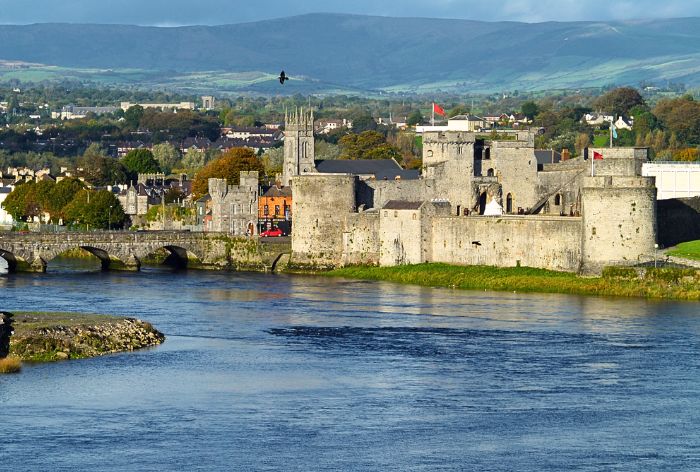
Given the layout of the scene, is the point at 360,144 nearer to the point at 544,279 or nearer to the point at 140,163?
the point at 140,163

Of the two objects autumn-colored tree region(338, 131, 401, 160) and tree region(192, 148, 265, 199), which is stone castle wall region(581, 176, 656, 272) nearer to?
tree region(192, 148, 265, 199)

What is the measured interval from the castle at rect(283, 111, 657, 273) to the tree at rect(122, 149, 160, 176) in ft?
132

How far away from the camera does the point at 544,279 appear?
59.4 meters

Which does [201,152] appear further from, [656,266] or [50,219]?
[656,266]

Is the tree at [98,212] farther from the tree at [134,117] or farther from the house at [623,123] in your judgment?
the tree at [134,117]

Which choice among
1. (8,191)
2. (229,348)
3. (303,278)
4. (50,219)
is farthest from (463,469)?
(8,191)

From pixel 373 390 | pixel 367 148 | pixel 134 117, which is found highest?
pixel 134 117

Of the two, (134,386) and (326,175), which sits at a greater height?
(326,175)

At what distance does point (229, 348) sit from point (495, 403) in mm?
9689

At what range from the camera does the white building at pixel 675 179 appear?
73175 millimetres

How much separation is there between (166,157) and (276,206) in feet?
184

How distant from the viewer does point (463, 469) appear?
106 feet

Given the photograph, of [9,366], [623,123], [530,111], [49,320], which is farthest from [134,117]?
[9,366]

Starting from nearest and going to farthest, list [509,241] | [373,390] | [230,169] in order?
[373,390] < [509,241] < [230,169]
